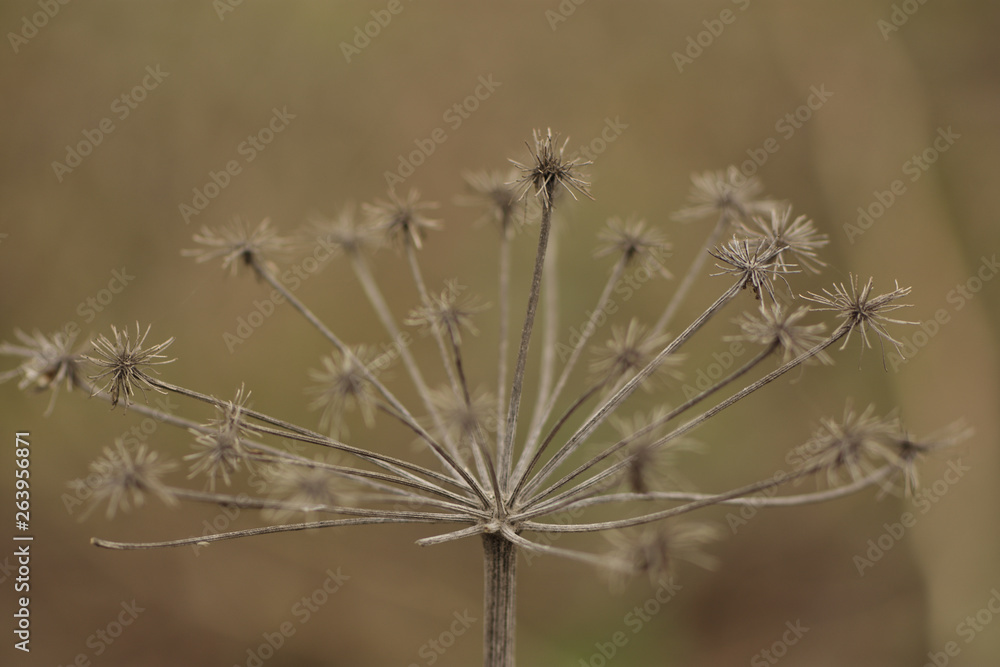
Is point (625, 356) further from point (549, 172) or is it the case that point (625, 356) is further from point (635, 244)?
point (549, 172)

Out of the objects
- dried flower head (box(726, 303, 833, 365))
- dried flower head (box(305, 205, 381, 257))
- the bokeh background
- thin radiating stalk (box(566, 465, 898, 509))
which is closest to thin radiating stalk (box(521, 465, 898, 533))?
thin radiating stalk (box(566, 465, 898, 509))

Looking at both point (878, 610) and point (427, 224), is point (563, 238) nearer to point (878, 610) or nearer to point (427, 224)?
point (427, 224)

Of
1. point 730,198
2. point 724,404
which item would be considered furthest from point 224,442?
point 730,198

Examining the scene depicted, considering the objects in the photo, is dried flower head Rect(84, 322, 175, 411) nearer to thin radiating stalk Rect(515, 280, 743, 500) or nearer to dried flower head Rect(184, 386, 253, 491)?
dried flower head Rect(184, 386, 253, 491)

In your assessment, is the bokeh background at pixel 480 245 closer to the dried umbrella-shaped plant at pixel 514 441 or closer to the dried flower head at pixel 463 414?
the dried flower head at pixel 463 414

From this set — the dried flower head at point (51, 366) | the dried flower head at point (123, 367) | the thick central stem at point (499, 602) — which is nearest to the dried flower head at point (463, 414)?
the thick central stem at point (499, 602)
